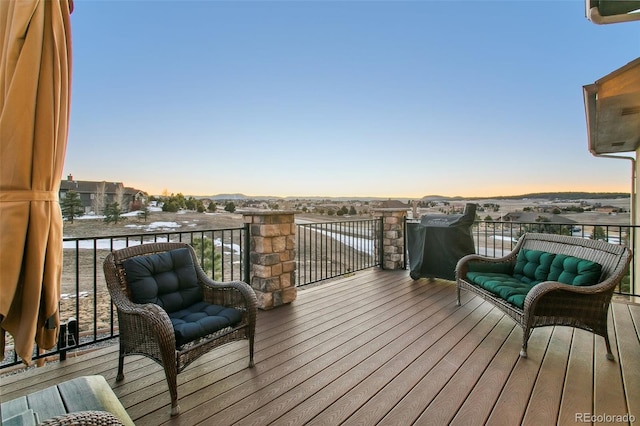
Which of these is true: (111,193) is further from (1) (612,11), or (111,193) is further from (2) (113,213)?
(1) (612,11)

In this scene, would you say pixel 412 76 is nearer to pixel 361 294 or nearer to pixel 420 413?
pixel 361 294

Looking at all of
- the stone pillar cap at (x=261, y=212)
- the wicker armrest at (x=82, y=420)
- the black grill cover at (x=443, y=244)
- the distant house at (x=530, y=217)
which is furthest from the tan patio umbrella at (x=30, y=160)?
the distant house at (x=530, y=217)

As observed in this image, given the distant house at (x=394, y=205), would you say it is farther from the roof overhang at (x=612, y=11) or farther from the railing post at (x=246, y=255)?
the roof overhang at (x=612, y=11)

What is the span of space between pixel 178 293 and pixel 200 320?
0.41 m

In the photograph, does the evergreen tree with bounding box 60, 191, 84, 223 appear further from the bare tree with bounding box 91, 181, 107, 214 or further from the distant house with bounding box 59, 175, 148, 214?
the bare tree with bounding box 91, 181, 107, 214

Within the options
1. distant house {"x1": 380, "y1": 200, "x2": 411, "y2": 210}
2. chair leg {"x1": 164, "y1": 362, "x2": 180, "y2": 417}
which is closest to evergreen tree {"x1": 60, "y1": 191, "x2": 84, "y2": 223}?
chair leg {"x1": 164, "y1": 362, "x2": 180, "y2": 417}

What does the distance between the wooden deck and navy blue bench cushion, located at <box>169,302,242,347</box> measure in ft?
1.21

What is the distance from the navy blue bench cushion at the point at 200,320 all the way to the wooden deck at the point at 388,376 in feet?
1.21

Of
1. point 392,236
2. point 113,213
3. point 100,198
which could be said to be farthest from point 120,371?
point 392,236

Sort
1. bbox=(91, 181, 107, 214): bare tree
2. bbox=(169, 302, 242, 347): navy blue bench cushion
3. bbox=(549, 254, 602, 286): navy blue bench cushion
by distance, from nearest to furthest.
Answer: bbox=(169, 302, 242, 347): navy blue bench cushion, bbox=(549, 254, 602, 286): navy blue bench cushion, bbox=(91, 181, 107, 214): bare tree

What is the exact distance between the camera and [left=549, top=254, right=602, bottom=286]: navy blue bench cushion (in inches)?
96.0

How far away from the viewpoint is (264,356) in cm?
231

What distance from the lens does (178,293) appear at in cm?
226

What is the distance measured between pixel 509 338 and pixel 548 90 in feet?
21.6
